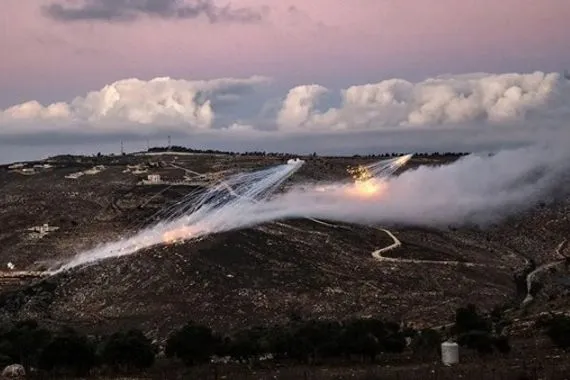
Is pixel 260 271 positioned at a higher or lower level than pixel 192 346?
lower

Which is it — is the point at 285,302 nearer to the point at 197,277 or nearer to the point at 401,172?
the point at 197,277

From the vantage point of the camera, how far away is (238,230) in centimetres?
9975

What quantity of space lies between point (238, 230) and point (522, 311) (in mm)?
39543

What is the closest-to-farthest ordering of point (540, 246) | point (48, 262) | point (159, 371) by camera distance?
point (159, 371), point (48, 262), point (540, 246)

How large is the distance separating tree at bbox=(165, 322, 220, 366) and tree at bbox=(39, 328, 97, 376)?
17.2 ft

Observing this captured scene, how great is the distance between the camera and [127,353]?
50781 mm

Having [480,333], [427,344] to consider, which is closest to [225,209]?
[427,344]

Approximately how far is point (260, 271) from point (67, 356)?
38098 mm

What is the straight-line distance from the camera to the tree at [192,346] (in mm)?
52125

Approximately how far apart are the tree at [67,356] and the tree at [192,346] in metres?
5.24

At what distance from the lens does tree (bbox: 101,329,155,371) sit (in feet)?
167

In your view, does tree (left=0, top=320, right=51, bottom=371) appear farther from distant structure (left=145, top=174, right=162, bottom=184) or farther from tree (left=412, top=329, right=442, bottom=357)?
distant structure (left=145, top=174, right=162, bottom=184)

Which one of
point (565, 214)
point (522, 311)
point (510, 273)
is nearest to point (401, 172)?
point (565, 214)

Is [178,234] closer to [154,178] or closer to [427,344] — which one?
[154,178]
